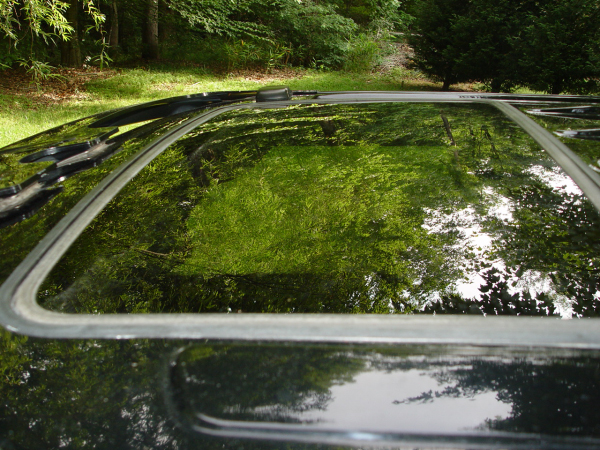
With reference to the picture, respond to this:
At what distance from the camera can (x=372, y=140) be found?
1.93 meters

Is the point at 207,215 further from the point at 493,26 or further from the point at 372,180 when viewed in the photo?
the point at 493,26

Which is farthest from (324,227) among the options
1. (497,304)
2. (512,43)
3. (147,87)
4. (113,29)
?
(113,29)

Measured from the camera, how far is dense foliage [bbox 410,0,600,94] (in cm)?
849

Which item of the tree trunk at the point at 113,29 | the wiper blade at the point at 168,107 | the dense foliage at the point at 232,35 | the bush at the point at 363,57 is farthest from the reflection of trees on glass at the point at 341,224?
the tree trunk at the point at 113,29

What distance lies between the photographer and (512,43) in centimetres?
931

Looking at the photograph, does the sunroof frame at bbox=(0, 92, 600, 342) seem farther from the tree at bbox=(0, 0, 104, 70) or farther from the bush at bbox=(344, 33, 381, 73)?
the bush at bbox=(344, 33, 381, 73)

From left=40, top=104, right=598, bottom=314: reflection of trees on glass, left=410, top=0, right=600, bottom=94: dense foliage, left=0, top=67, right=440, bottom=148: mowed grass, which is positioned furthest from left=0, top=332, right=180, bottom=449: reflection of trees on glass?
left=410, top=0, right=600, bottom=94: dense foliage

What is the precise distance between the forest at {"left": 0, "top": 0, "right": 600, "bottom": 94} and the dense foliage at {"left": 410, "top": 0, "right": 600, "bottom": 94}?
0.02 metres

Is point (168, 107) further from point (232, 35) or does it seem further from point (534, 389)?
point (232, 35)

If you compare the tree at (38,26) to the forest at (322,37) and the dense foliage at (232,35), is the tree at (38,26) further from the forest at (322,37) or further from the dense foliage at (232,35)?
the dense foliage at (232,35)

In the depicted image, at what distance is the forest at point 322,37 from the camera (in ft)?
27.9

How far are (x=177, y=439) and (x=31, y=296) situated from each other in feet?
1.52

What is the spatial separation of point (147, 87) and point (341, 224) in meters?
12.0

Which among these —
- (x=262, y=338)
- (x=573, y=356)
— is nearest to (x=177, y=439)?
(x=262, y=338)
